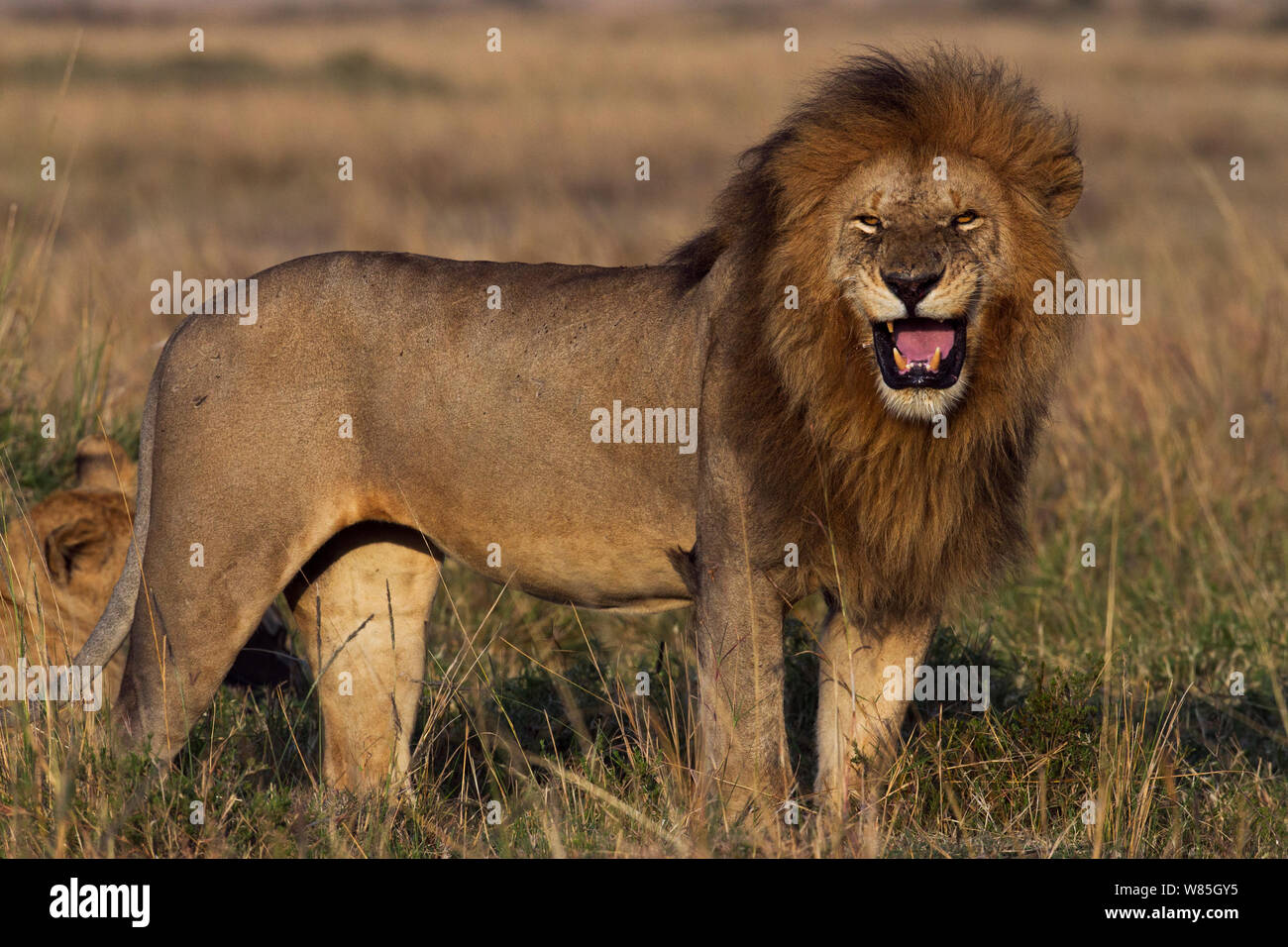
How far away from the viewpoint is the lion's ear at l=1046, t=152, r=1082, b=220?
142 inches

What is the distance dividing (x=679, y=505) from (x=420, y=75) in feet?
82.6

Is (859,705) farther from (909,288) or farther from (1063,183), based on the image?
(1063,183)

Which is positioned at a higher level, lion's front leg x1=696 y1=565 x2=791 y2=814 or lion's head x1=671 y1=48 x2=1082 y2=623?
lion's head x1=671 y1=48 x2=1082 y2=623

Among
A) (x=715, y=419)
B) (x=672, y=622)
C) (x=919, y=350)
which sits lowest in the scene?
(x=672, y=622)

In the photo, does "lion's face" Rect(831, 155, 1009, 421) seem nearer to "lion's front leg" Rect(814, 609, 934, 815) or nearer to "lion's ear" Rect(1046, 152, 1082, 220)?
"lion's ear" Rect(1046, 152, 1082, 220)

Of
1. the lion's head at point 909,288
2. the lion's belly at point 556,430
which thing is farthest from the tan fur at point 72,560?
the lion's head at point 909,288

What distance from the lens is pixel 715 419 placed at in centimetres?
371

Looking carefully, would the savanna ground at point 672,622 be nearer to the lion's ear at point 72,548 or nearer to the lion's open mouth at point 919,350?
the lion's ear at point 72,548

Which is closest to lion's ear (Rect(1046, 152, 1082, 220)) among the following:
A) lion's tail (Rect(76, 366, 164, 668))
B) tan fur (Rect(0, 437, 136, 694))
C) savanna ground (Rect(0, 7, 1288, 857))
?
savanna ground (Rect(0, 7, 1288, 857))

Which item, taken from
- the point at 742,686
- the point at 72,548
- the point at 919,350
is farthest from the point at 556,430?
the point at 72,548

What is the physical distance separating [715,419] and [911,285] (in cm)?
60

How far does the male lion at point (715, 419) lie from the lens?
3.51 metres

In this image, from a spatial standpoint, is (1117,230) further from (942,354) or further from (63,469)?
(942,354)
